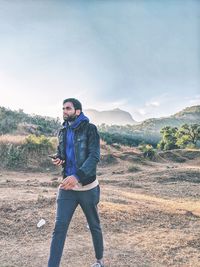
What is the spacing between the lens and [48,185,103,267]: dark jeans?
15.4 feet

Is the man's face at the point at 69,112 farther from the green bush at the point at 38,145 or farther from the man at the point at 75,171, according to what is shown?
the green bush at the point at 38,145

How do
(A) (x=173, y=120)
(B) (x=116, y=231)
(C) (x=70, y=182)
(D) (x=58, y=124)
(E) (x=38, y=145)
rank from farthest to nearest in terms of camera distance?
(A) (x=173, y=120)
(D) (x=58, y=124)
(E) (x=38, y=145)
(B) (x=116, y=231)
(C) (x=70, y=182)

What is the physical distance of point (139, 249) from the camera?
6719 mm

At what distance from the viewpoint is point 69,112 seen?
5.01 metres

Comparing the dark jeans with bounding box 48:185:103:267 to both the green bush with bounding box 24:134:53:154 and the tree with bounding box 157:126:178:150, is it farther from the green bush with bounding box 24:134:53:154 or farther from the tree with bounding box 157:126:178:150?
the tree with bounding box 157:126:178:150

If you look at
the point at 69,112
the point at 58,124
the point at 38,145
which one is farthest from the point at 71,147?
the point at 58,124

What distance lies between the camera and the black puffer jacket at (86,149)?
4730 millimetres

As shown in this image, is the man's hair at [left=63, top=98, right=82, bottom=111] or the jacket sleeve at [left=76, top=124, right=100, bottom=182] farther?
the man's hair at [left=63, top=98, right=82, bottom=111]

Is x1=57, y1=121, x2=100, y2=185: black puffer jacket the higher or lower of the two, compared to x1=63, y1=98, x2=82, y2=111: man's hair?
lower

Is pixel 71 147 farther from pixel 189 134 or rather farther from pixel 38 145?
pixel 189 134

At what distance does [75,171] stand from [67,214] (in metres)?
0.50

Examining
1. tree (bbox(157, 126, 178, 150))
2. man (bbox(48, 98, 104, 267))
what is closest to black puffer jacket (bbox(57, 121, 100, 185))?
man (bbox(48, 98, 104, 267))

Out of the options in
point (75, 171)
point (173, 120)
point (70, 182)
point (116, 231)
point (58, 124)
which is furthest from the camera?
point (173, 120)

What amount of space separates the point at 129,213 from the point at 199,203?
3232 millimetres
